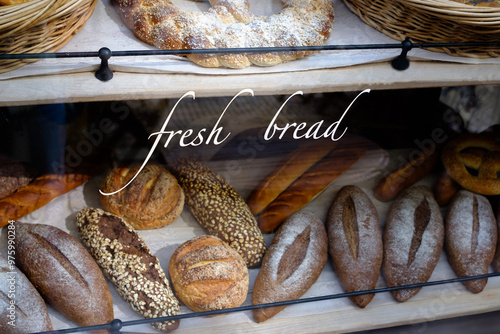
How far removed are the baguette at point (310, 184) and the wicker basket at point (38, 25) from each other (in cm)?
74

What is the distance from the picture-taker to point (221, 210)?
136 cm

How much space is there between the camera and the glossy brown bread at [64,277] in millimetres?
1133

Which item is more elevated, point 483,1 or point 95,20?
point 483,1

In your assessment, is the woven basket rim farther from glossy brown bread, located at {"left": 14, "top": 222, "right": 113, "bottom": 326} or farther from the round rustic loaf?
glossy brown bread, located at {"left": 14, "top": 222, "right": 113, "bottom": 326}

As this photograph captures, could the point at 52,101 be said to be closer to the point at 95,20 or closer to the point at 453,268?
the point at 95,20

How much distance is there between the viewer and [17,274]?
1.13 m

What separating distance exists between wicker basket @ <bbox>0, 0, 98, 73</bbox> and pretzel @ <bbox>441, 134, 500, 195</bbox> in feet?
4.00

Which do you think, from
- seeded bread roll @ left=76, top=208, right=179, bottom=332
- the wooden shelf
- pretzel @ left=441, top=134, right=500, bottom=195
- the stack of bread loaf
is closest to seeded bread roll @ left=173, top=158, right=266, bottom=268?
the stack of bread loaf

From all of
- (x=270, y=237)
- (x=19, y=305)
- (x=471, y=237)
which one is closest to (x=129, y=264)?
(x=19, y=305)

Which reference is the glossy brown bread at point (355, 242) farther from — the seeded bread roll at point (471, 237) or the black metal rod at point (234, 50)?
the black metal rod at point (234, 50)

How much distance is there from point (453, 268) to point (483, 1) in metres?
0.79

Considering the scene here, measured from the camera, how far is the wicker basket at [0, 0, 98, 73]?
854 millimetres

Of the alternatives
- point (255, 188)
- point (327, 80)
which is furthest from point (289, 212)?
point (327, 80)

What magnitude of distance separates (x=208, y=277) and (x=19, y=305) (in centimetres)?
45
